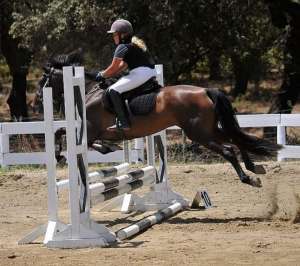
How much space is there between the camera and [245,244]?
24.8ft

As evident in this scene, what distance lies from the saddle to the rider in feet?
0.29

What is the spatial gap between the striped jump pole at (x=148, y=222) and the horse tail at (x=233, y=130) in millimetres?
1258

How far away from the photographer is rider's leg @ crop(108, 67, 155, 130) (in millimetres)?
10062

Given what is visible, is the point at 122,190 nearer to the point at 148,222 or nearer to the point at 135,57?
the point at 148,222

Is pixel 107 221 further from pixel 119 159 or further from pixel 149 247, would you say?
pixel 119 159

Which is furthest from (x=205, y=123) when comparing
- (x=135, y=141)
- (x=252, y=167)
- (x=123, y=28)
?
(x=135, y=141)

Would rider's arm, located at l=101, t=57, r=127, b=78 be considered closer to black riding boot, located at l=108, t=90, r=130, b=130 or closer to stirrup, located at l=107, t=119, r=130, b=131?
black riding boot, located at l=108, t=90, r=130, b=130

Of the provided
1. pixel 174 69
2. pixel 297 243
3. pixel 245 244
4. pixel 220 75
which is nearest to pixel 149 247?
pixel 245 244

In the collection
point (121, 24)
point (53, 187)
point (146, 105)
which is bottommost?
point (53, 187)

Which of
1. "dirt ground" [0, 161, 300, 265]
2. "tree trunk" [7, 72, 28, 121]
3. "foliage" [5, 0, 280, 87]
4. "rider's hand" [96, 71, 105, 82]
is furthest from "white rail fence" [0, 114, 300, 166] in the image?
"tree trunk" [7, 72, 28, 121]

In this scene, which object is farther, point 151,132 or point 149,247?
point 151,132

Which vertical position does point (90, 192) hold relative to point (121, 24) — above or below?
below

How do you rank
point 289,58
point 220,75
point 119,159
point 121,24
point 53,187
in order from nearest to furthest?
point 53,187
point 121,24
point 119,159
point 289,58
point 220,75

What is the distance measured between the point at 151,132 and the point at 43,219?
1851 mm
